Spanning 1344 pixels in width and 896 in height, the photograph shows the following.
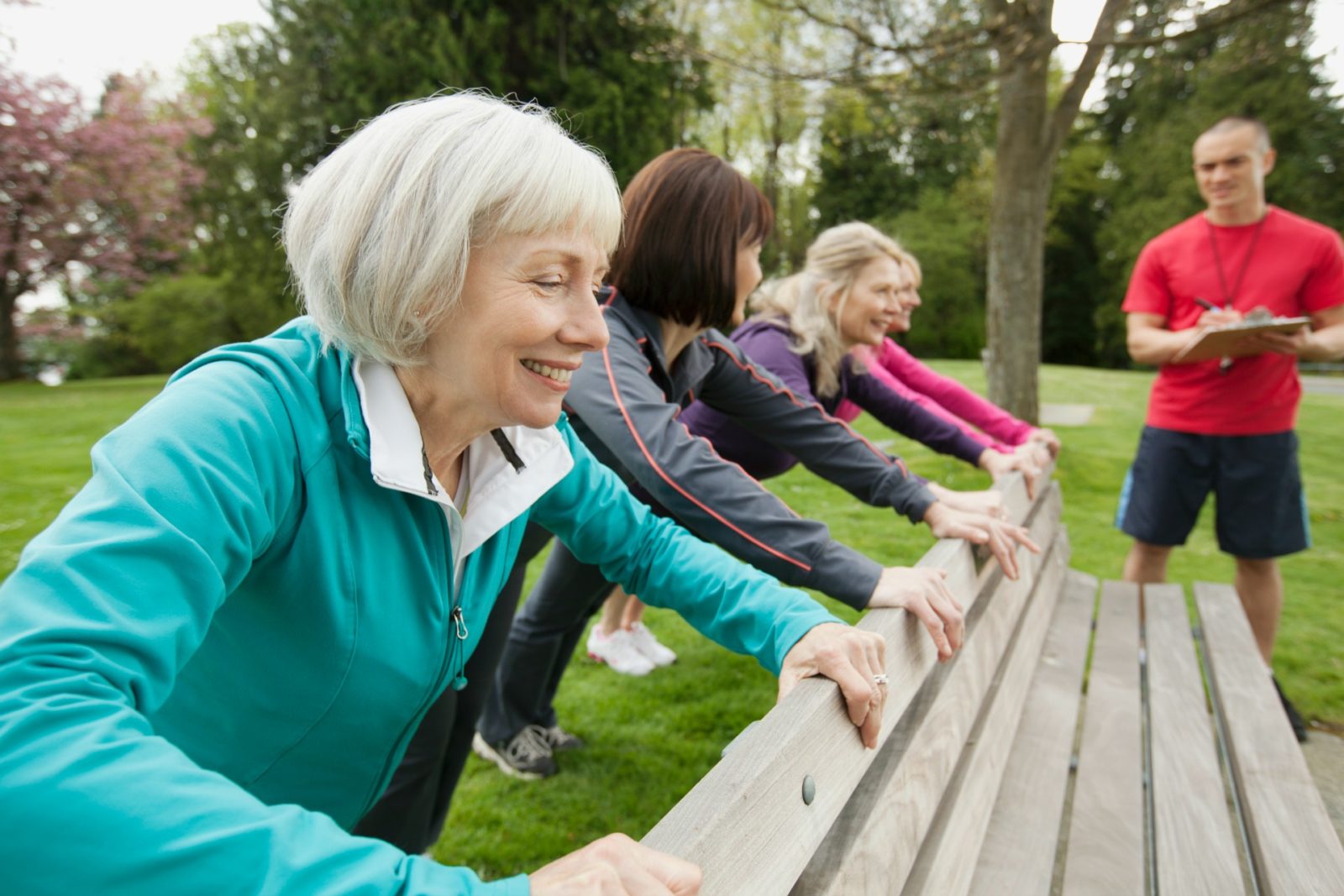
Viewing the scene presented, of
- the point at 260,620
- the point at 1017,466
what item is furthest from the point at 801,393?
the point at 260,620

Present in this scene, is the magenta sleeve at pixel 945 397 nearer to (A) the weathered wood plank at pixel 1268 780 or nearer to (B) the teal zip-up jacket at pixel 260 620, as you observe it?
(A) the weathered wood plank at pixel 1268 780

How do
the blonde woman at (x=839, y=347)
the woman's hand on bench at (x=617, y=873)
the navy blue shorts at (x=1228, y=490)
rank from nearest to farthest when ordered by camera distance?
the woman's hand on bench at (x=617, y=873) → the blonde woman at (x=839, y=347) → the navy blue shorts at (x=1228, y=490)

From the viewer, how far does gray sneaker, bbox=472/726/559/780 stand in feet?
11.1

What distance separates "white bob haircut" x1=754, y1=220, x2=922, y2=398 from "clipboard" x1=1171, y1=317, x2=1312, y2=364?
126 cm

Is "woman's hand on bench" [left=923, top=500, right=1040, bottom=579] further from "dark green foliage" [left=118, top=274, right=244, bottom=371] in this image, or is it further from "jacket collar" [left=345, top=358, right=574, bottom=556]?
"dark green foliage" [left=118, top=274, right=244, bottom=371]

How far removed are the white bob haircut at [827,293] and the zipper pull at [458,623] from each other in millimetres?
2180

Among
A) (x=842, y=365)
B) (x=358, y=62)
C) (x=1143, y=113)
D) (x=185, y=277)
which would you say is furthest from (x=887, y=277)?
(x=1143, y=113)

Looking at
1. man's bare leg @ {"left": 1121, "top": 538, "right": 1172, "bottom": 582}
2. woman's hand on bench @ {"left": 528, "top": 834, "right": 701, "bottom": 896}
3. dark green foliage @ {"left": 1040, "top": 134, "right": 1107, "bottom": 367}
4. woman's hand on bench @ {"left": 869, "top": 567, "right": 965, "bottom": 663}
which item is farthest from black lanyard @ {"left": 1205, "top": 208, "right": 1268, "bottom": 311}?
dark green foliage @ {"left": 1040, "top": 134, "right": 1107, "bottom": 367}

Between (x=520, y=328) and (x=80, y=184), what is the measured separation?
69.8 feet

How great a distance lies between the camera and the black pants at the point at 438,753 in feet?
7.77

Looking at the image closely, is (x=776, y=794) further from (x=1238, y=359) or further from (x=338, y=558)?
(x=1238, y=359)

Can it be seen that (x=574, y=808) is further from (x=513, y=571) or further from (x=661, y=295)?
(x=661, y=295)

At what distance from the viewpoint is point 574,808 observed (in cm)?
321

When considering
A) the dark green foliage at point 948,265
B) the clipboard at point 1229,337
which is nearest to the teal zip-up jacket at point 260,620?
the clipboard at point 1229,337
